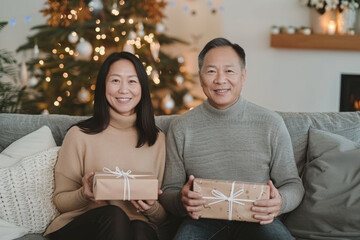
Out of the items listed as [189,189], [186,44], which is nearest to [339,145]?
[189,189]

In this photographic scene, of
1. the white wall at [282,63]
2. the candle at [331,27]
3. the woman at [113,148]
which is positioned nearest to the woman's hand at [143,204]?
the woman at [113,148]

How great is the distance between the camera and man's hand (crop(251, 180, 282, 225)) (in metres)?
1.64

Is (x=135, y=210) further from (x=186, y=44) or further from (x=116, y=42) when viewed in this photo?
(x=186, y=44)

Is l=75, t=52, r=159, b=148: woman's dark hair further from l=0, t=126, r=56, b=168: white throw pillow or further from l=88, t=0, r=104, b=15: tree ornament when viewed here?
l=88, t=0, r=104, b=15: tree ornament

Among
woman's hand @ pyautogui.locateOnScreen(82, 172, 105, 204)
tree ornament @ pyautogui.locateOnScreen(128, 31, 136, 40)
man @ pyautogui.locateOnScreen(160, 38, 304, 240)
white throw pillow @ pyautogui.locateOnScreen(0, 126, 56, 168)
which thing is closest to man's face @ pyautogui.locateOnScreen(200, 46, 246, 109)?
man @ pyautogui.locateOnScreen(160, 38, 304, 240)

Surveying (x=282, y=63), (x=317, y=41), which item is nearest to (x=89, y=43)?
(x=282, y=63)

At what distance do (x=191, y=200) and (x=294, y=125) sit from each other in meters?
0.69

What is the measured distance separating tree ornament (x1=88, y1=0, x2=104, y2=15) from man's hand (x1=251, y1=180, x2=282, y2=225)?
270cm

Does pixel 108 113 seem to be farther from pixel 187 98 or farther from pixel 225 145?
pixel 187 98

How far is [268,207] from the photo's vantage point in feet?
5.43

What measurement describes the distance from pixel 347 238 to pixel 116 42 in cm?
276

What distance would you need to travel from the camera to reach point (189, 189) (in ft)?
5.71

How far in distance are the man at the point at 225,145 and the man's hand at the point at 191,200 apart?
70 mm

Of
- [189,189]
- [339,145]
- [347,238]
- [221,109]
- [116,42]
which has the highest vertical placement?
[116,42]
